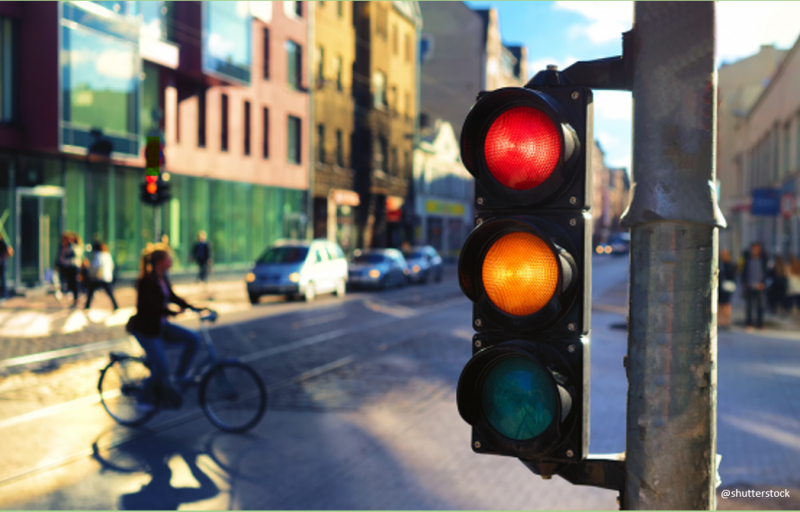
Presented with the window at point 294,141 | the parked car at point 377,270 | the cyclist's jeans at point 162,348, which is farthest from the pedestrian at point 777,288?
the window at point 294,141

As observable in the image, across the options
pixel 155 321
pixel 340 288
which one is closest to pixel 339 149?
pixel 340 288

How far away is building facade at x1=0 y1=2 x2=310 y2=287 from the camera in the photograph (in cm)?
2288

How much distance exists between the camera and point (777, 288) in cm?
2106

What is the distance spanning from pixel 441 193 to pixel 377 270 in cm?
2994

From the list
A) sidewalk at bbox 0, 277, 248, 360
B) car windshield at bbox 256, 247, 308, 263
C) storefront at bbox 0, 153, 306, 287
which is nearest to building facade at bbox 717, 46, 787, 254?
storefront at bbox 0, 153, 306, 287

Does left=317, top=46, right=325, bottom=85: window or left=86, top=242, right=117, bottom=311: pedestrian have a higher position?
left=317, top=46, right=325, bottom=85: window

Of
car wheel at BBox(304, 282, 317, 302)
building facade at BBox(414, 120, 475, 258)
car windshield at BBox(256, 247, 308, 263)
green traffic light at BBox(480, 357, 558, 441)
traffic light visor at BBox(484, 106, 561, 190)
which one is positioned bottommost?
car wheel at BBox(304, 282, 317, 302)

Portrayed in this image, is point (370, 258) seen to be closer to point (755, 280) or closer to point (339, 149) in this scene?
point (755, 280)

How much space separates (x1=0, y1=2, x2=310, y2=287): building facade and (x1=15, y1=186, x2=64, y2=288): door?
3 centimetres

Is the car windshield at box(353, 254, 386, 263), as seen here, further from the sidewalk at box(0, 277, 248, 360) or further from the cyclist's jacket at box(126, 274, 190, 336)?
the cyclist's jacket at box(126, 274, 190, 336)

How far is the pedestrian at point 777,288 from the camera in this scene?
68.0 feet

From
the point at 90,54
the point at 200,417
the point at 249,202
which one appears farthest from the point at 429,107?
the point at 200,417

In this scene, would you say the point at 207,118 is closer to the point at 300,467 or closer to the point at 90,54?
the point at 90,54

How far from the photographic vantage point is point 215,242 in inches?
1251
